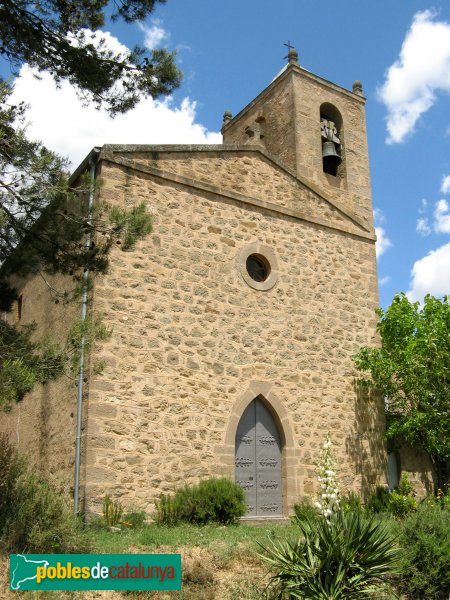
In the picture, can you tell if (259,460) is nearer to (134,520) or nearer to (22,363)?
(134,520)

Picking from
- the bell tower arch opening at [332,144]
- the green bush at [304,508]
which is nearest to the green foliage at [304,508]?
the green bush at [304,508]

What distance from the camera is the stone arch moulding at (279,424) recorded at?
38.7 ft

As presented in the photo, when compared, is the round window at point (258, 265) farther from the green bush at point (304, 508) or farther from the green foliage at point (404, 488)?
the green foliage at point (404, 488)

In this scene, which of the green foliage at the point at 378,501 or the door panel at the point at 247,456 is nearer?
the door panel at the point at 247,456

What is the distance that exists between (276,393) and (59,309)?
4632 millimetres

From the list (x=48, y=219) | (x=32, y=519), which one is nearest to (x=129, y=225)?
(x=48, y=219)

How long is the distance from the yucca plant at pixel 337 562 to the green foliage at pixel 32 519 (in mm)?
2369

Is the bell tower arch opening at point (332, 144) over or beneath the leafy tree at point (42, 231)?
over

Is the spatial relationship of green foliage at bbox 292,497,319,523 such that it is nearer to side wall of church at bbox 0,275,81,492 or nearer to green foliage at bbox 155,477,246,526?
green foliage at bbox 155,477,246,526

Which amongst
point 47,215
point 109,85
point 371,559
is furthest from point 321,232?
point 371,559

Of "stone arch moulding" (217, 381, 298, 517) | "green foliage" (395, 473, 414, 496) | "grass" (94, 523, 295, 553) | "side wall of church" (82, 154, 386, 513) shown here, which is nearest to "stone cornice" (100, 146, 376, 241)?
"side wall of church" (82, 154, 386, 513)

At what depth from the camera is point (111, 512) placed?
9.70 m

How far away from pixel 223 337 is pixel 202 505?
325 cm

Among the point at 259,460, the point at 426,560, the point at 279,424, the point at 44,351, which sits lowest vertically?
the point at 426,560
